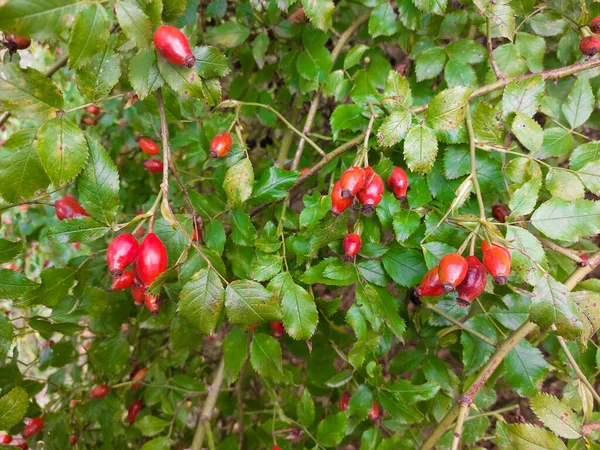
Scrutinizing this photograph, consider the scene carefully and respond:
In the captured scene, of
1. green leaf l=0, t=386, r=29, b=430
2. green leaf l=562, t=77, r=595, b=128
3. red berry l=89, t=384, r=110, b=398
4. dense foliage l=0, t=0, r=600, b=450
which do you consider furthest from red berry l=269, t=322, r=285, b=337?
green leaf l=562, t=77, r=595, b=128

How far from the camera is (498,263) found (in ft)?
3.03

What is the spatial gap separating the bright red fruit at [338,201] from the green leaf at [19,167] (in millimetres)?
672

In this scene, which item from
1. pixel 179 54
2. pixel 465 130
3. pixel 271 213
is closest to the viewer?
pixel 179 54

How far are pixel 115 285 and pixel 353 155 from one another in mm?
781

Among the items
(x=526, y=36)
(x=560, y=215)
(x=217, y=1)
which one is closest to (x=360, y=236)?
(x=560, y=215)

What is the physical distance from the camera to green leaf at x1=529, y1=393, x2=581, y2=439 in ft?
3.51

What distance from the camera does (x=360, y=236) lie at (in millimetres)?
1246

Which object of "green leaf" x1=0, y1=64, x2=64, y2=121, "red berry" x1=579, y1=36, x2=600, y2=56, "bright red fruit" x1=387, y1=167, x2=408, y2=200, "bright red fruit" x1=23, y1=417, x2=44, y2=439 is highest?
"green leaf" x1=0, y1=64, x2=64, y2=121

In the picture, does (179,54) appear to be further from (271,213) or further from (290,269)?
(271,213)

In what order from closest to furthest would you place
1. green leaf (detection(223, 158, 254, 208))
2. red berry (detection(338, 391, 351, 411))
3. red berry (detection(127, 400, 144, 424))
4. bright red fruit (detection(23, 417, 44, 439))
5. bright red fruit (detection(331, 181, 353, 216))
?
bright red fruit (detection(331, 181, 353, 216)), green leaf (detection(223, 158, 254, 208)), red berry (detection(338, 391, 351, 411)), bright red fruit (detection(23, 417, 44, 439)), red berry (detection(127, 400, 144, 424))

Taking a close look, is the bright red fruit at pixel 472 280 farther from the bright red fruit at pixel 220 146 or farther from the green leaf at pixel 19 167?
the green leaf at pixel 19 167

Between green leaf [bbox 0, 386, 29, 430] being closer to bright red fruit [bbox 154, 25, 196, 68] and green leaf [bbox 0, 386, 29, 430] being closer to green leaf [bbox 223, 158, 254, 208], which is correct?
green leaf [bbox 223, 158, 254, 208]

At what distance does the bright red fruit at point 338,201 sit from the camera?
41.6 inches

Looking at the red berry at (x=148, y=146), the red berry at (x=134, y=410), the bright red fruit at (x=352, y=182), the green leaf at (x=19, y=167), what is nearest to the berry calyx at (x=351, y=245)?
the bright red fruit at (x=352, y=182)
